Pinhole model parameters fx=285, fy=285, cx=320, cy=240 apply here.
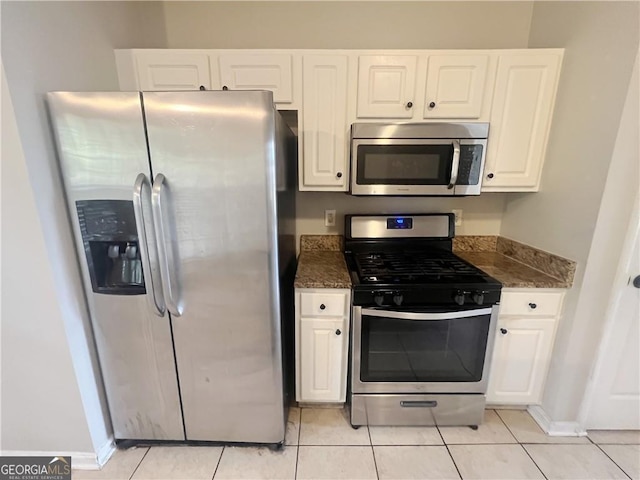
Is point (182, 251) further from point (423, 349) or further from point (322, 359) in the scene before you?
point (423, 349)

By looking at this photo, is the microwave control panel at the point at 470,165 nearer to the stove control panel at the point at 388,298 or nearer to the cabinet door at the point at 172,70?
the stove control panel at the point at 388,298

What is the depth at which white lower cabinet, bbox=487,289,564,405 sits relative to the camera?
159 cm

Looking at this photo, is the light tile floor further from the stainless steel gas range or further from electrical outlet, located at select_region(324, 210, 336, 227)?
electrical outlet, located at select_region(324, 210, 336, 227)

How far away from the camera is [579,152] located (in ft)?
4.81

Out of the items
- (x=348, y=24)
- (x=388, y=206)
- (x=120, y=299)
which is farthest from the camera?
(x=388, y=206)

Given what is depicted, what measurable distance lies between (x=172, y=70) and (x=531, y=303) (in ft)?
7.88

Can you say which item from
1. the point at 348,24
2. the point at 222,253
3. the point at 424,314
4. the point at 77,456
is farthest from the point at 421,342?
the point at 348,24

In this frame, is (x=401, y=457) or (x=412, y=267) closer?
(x=401, y=457)

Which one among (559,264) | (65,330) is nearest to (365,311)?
(559,264)

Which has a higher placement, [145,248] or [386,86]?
[386,86]

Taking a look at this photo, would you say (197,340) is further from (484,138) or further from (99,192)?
(484,138)

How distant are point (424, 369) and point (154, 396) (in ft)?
4.78

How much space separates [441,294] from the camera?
1.50 metres

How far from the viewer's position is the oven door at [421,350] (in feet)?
5.07
